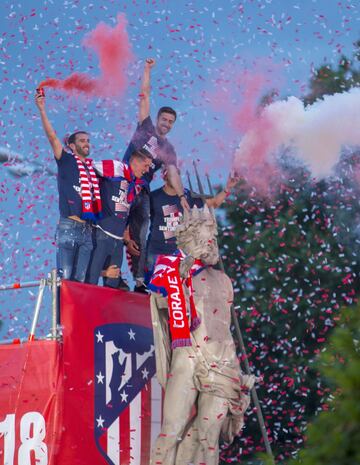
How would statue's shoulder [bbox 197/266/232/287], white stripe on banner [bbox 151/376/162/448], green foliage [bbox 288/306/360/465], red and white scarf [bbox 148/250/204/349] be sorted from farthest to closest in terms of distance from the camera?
white stripe on banner [bbox 151/376/162/448], statue's shoulder [bbox 197/266/232/287], red and white scarf [bbox 148/250/204/349], green foliage [bbox 288/306/360/465]

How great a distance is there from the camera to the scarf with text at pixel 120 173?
9352 millimetres

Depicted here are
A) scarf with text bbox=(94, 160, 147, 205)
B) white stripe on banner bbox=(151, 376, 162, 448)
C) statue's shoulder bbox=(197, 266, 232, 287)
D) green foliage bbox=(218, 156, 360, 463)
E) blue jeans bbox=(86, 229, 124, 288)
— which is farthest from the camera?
green foliage bbox=(218, 156, 360, 463)

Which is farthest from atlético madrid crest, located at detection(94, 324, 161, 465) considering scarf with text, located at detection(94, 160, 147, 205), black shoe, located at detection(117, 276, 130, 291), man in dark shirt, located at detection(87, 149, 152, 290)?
scarf with text, located at detection(94, 160, 147, 205)

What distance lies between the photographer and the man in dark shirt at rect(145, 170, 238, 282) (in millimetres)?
9633

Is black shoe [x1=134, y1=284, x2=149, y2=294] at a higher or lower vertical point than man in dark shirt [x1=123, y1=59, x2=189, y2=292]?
lower

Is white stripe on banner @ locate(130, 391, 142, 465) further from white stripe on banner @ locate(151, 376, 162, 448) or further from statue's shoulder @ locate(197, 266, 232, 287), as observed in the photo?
statue's shoulder @ locate(197, 266, 232, 287)

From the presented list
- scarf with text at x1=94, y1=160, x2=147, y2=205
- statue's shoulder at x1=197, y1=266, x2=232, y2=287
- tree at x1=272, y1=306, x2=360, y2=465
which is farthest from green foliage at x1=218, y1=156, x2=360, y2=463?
tree at x1=272, y1=306, x2=360, y2=465

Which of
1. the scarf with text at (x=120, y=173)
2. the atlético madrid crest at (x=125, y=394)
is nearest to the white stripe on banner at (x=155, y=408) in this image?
the atlético madrid crest at (x=125, y=394)

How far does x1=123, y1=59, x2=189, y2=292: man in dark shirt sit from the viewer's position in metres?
9.65

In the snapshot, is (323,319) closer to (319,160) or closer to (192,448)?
(319,160)

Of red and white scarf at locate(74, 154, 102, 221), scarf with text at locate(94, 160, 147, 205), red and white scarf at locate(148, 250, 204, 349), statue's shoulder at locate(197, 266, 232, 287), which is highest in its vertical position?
scarf with text at locate(94, 160, 147, 205)

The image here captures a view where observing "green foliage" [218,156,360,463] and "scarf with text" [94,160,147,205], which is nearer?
"scarf with text" [94,160,147,205]

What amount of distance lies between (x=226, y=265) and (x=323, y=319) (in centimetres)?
217

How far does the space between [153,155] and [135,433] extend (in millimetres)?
2729
